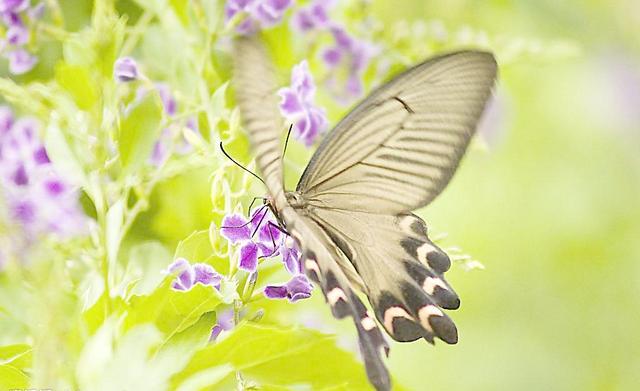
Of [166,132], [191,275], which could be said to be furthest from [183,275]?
[166,132]

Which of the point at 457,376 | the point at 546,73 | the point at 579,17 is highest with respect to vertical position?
the point at 579,17

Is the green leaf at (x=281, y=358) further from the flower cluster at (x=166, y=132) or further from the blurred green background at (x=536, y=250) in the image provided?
the blurred green background at (x=536, y=250)

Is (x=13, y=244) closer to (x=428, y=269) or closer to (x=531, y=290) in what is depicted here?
(x=428, y=269)

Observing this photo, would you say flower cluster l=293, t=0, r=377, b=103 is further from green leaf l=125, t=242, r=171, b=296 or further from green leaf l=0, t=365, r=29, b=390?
green leaf l=0, t=365, r=29, b=390

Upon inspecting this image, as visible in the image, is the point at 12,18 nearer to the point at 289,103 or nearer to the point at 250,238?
the point at 289,103

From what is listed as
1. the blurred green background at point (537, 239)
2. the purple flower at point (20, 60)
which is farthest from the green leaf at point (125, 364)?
the blurred green background at point (537, 239)

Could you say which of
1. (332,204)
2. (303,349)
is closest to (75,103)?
(332,204)

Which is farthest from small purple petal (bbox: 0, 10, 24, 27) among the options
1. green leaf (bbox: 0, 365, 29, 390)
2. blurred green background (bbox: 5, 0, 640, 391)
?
blurred green background (bbox: 5, 0, 640, 391)
